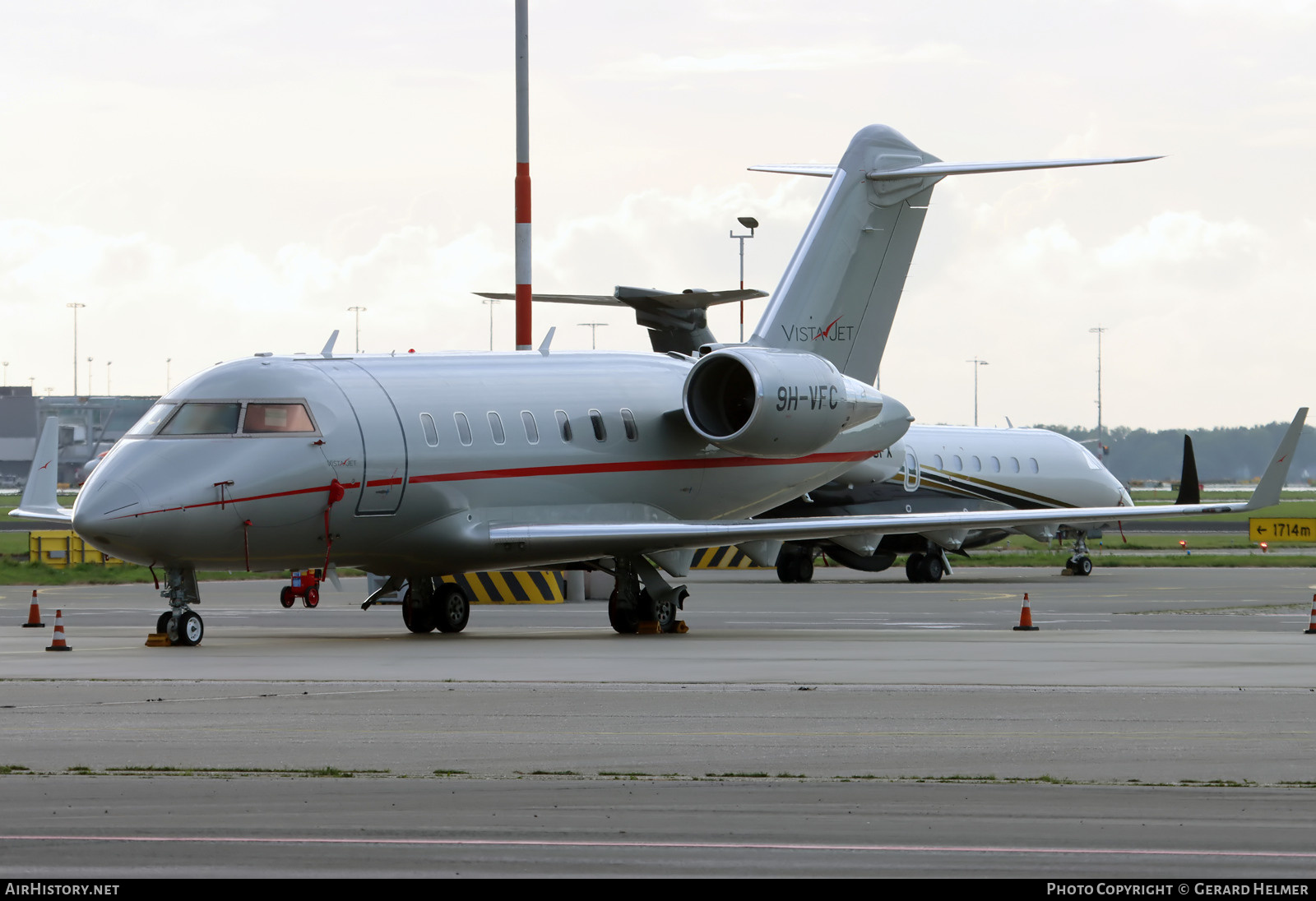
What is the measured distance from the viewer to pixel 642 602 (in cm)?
2523

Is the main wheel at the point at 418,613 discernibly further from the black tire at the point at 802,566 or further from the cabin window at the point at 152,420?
the black tire at the point at 802,566

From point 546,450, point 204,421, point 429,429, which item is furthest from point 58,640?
point 546,450

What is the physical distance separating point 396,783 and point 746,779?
200cm

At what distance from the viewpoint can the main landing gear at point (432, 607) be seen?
25469 mm

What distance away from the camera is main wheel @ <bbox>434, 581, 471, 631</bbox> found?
2553 cm

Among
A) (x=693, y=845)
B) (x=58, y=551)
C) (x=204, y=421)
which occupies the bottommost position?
(x=58, y=551)

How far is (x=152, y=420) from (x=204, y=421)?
0.64 m

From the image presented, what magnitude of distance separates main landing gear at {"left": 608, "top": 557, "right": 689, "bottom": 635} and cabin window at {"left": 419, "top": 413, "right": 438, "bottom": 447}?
11.3 feet

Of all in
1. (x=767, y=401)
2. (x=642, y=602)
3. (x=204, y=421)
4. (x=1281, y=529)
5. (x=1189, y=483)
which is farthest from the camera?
(x=1281, y=529)

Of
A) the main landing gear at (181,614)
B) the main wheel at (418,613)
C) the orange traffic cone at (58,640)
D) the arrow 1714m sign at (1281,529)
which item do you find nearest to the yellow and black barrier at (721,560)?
the arrow 1714m sign at (1281,529)

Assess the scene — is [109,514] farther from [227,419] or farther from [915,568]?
[915,568]

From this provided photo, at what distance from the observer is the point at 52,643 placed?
A: 21.1m
